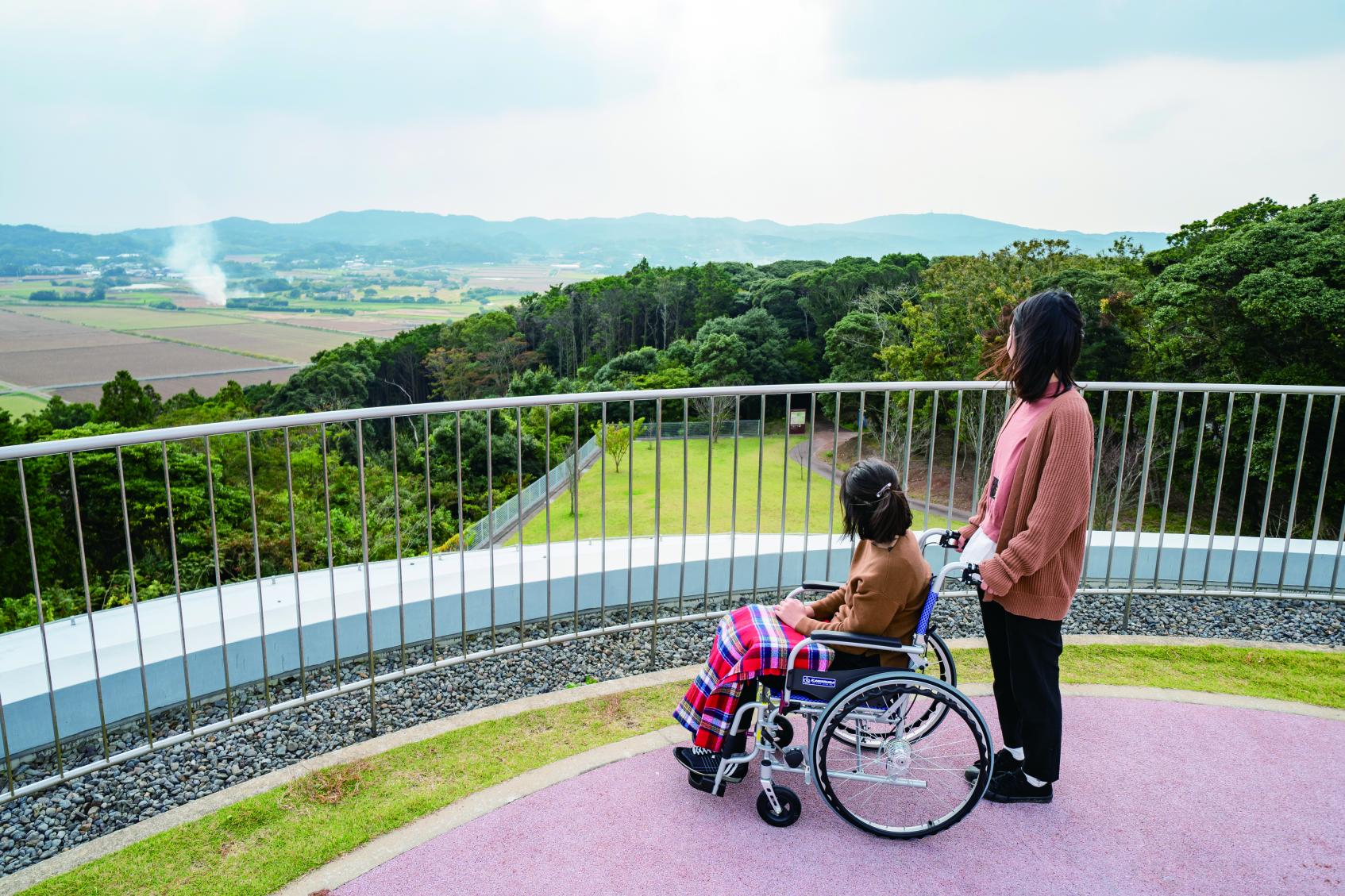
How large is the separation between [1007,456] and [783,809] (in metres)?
1.26

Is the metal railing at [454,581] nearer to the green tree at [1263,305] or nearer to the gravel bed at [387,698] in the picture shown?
the gravel bed at [387,698]

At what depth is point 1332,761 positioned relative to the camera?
3.03 meters

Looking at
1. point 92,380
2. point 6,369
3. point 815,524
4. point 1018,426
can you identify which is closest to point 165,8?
point 6,369

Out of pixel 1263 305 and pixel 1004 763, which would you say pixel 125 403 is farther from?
pixel 1004 763

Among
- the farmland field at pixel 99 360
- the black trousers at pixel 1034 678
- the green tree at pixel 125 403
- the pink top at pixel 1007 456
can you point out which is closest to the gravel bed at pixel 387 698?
the black trousers at pixel 1034 678

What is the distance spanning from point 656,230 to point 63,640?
107m

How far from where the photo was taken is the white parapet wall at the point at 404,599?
11.1ft

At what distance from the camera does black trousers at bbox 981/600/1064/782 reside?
2.57m

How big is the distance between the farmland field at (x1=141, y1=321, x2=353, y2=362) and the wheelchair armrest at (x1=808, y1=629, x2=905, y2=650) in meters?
68.8

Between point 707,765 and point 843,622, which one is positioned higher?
point 843,622

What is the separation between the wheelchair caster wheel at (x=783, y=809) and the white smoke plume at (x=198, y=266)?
337 ft

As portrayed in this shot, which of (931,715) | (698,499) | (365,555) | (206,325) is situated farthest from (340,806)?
(206,325)

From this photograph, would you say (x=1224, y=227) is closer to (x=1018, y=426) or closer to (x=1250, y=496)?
(x=1250, y=496)

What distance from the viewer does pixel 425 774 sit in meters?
2.94
